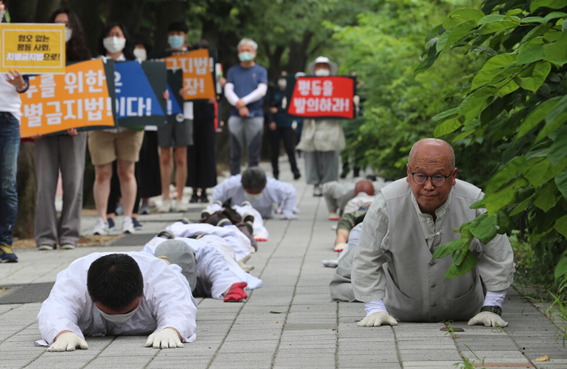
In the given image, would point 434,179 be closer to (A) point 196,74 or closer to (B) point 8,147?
(B) point 8,147

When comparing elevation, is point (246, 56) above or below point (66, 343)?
above

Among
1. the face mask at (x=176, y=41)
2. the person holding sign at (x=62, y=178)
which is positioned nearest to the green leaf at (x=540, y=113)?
the person holding sign at (x=62, y=178)

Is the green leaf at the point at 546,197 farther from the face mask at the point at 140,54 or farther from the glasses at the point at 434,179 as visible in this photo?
the face mask at the point at 140,54

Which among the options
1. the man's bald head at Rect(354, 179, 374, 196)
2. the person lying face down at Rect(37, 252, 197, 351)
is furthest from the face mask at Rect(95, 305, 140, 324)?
the man's bald head at Rect(354, 179, 374, 196)

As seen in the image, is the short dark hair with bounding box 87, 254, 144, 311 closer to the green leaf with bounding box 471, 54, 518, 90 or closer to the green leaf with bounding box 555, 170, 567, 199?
the green leaf with bounding box 471, 54, 518, 90

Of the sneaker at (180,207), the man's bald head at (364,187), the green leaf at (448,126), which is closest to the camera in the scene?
the green leaf at (448,126)

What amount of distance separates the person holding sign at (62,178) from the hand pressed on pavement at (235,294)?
3526 mm

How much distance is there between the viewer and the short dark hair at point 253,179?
11.1m

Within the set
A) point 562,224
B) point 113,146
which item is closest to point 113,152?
point 113,146

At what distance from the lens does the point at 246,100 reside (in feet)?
46.4

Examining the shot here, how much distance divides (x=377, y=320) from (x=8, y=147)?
4738 mm

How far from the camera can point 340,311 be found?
600 cm

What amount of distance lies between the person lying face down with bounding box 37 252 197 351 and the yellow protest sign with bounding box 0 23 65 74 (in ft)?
14.1

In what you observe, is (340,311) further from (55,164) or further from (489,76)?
(55,164)
